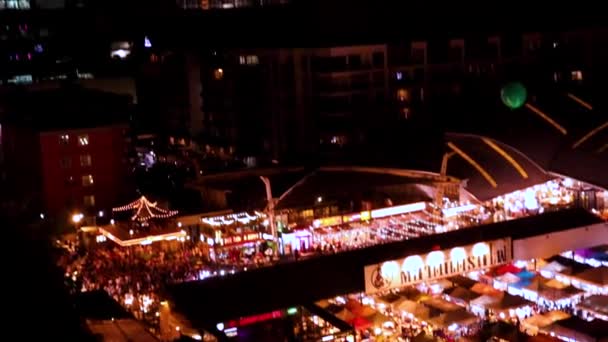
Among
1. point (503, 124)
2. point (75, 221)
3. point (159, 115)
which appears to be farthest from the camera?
point (159, 115)

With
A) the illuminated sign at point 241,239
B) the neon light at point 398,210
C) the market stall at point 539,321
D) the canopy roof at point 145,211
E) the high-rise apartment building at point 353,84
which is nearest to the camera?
the market stall at point 539,321

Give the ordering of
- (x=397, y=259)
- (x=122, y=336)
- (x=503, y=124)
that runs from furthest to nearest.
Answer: (x=503, y=124), (x=397, y=259), (x=122, y=336)

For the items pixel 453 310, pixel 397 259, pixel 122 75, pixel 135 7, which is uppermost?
pixel 135 7

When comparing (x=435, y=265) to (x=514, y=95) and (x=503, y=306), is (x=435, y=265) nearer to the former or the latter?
(x=503, y=306)

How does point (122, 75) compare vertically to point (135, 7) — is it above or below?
below

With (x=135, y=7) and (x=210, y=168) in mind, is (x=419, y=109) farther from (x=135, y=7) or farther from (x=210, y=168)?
(x=135, y=7)

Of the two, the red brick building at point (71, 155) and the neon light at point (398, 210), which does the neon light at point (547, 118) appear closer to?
the neon light at point (398, 210)

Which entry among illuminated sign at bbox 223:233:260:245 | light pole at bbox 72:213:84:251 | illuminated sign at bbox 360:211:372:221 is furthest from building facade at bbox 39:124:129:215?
illuminated sign at bbox 360:211:372:221

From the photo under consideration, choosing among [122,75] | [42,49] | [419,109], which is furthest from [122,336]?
[42,49]

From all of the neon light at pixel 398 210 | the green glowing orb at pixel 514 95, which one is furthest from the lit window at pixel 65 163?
the green glowing orb at pixel 514 95
